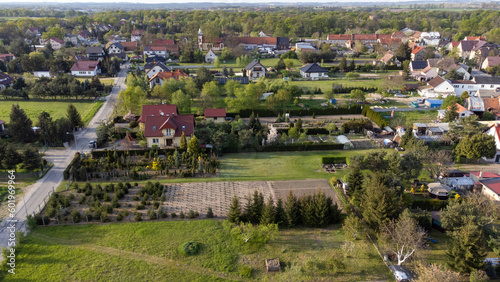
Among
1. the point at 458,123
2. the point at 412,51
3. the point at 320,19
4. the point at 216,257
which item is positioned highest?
the point at 320,19

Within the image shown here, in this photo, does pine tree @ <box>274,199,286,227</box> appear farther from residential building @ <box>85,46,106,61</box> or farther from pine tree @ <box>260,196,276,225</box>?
residential building @ <box>85,46,106,61</box>

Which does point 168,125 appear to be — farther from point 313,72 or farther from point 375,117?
point 313,72

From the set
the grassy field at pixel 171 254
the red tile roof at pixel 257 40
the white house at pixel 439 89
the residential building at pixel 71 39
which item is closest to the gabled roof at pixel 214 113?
the grassy field at pixel 171 254

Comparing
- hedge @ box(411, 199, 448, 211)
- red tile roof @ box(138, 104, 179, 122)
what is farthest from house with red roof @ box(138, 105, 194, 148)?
hedge @ box(411, 199, 448, 211)

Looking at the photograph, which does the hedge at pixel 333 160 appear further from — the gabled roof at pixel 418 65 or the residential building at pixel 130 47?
the residential building at pixel 130 47

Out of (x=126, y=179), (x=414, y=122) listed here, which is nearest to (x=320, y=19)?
(x=414, y=122)

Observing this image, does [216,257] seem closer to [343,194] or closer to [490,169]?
[343,194]
